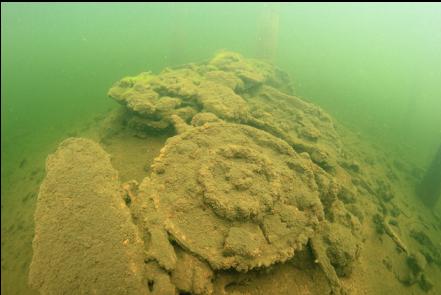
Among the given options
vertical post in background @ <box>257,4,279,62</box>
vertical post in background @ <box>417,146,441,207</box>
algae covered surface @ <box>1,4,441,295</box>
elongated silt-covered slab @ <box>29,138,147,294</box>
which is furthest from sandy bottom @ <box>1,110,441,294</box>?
vertical post in background @ <box>257,4,279,62</box>

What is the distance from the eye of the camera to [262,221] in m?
3.58

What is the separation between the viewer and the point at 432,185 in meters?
7.36

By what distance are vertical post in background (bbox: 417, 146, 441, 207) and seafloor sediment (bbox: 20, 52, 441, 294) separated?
1.75m

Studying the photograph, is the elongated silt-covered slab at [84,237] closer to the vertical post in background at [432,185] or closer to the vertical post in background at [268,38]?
the vertical post in background at [432,185]

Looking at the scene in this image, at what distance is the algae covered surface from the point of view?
2.98 metres

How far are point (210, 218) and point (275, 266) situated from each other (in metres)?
1.00

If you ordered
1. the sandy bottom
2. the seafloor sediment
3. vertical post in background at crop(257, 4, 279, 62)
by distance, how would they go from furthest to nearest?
vertical post in background at crop(257, 4, 279, 62) → the sandy bottom → the seafloor sediment

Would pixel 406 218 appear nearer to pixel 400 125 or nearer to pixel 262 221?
pixel 262 221

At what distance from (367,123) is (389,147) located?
1.92 m

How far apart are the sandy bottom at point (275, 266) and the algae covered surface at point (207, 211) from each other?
0.02m

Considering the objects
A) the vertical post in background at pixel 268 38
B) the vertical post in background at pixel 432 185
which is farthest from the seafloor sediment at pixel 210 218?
the vertical post in background at pixel 268 38

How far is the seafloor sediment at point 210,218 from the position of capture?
9.66 feet

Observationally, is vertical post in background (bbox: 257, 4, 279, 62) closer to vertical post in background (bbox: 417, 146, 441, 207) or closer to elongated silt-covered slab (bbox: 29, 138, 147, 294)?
vertical post in background (bbox: 417, 146, 441, 207)

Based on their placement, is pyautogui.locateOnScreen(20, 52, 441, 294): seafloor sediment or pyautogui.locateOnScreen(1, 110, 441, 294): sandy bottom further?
pyautogui.locateOnScreen(1, 110, 441, 294): sandy bottom
